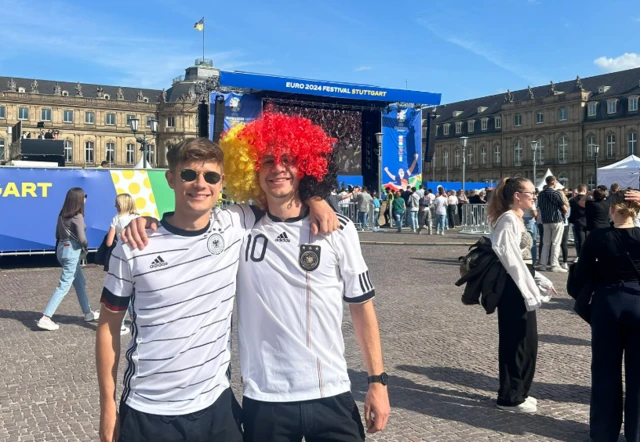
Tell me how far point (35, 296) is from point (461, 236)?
14.8m

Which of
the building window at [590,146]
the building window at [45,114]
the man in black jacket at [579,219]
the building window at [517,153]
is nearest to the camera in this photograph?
the man in black jacket at [579,219]

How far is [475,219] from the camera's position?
2312 cm

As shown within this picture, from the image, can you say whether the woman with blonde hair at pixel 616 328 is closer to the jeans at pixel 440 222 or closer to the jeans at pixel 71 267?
the jeans at pixel 71 267

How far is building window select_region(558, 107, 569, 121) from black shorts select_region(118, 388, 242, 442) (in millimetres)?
75286

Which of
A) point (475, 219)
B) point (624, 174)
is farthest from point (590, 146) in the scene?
point (475, 219)

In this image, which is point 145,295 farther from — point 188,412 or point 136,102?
point 136,102

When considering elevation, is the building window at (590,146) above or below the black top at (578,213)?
above

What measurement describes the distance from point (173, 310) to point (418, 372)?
3945 mm

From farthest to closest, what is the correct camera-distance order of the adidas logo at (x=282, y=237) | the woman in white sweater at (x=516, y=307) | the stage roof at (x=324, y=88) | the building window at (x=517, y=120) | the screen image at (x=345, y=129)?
the building window at (x=517, y=120) → the screen image at (x=345, y=129) → the stage roof at (x=324, y=88) → the woman in white sweater at (x=516, y=307) → the adidas logo at (x=282, y=237)

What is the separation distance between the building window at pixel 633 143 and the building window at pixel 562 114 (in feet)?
26.5

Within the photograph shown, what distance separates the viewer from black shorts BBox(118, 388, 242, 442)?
2.19m

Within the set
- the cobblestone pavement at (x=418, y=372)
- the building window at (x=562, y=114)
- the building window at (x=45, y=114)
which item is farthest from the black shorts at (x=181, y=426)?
the building window at (x=45, y=114)

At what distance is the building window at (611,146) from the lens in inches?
2614

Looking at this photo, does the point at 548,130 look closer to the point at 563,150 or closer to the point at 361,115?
the point at 563,150
